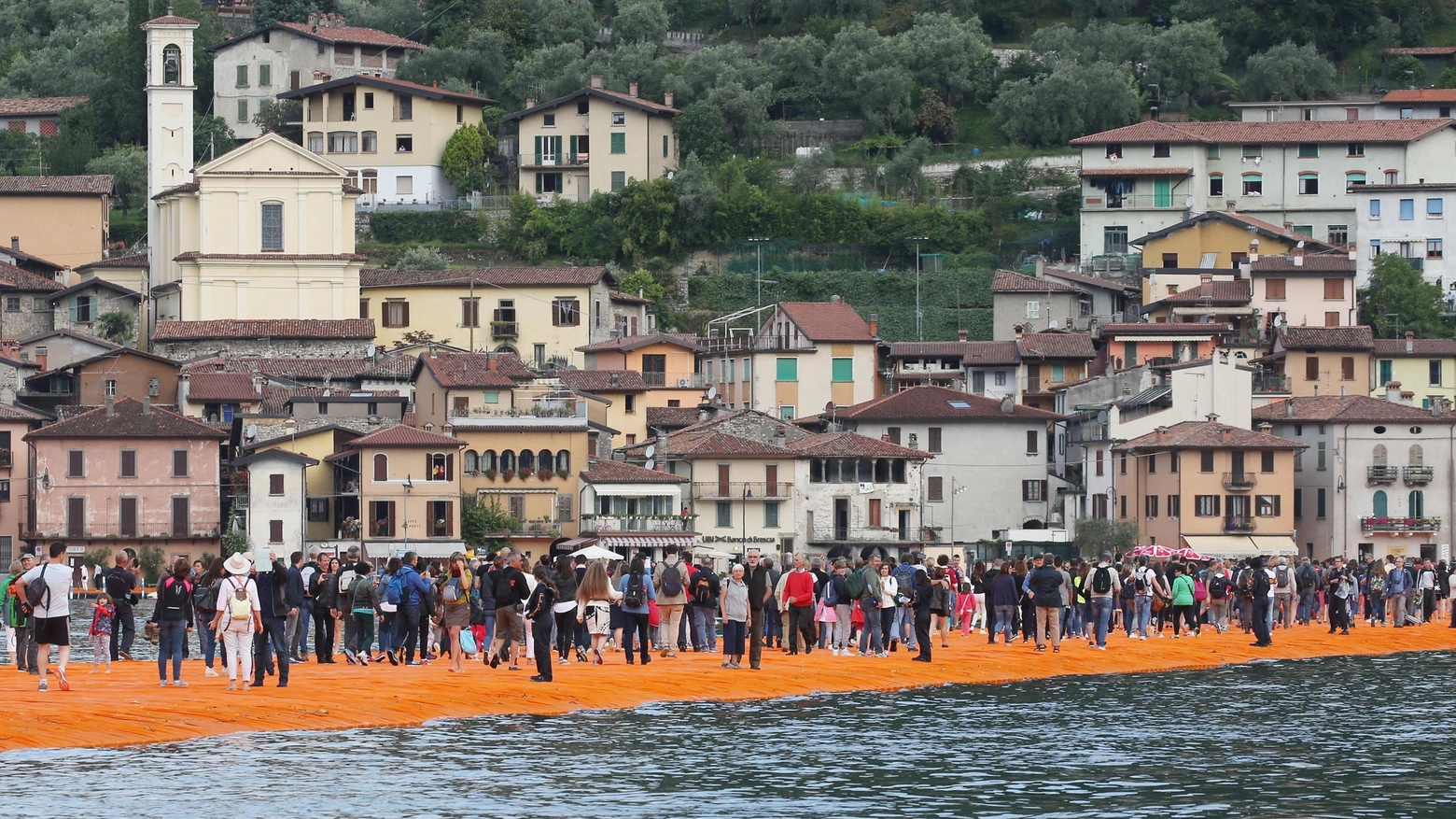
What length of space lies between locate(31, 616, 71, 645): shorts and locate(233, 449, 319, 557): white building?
1818 inches

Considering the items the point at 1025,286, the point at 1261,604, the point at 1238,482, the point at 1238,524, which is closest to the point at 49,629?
the point at 1261,604

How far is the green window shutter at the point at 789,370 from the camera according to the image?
90.2 m

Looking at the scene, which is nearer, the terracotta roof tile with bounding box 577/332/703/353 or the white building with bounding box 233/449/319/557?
the white building with bounding box 233/449/319/557

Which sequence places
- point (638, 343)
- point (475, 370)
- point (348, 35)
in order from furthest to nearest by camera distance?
point (348, 35) < point (638, 343) < point (475, 370)

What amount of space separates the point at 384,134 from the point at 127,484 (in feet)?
101

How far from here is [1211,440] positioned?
75.3 metres

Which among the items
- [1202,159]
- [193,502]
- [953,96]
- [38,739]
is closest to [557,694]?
[38,739]

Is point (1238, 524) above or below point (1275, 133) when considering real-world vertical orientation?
below

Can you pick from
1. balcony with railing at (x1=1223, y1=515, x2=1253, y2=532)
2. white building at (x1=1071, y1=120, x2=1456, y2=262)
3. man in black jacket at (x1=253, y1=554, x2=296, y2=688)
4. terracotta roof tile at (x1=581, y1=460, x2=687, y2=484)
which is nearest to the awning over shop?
balcony with railing at (x1=1223, y1=515, x2=1253, y2=532)

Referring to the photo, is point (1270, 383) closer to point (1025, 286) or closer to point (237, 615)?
point (1025, 286)

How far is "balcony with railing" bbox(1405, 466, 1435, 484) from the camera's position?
77312 mm

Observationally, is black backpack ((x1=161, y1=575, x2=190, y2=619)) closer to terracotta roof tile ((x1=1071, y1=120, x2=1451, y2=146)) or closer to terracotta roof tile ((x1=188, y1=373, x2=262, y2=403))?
terracotta roof tile ((x1=188, y1=373, x2=262, y2=403))

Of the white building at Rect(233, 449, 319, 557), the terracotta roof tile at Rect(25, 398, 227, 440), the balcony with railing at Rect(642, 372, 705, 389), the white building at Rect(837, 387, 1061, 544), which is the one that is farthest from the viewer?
the balcony with railing at Rect(642, 372, 705, 389)

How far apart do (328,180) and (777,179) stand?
2026 centimetres
